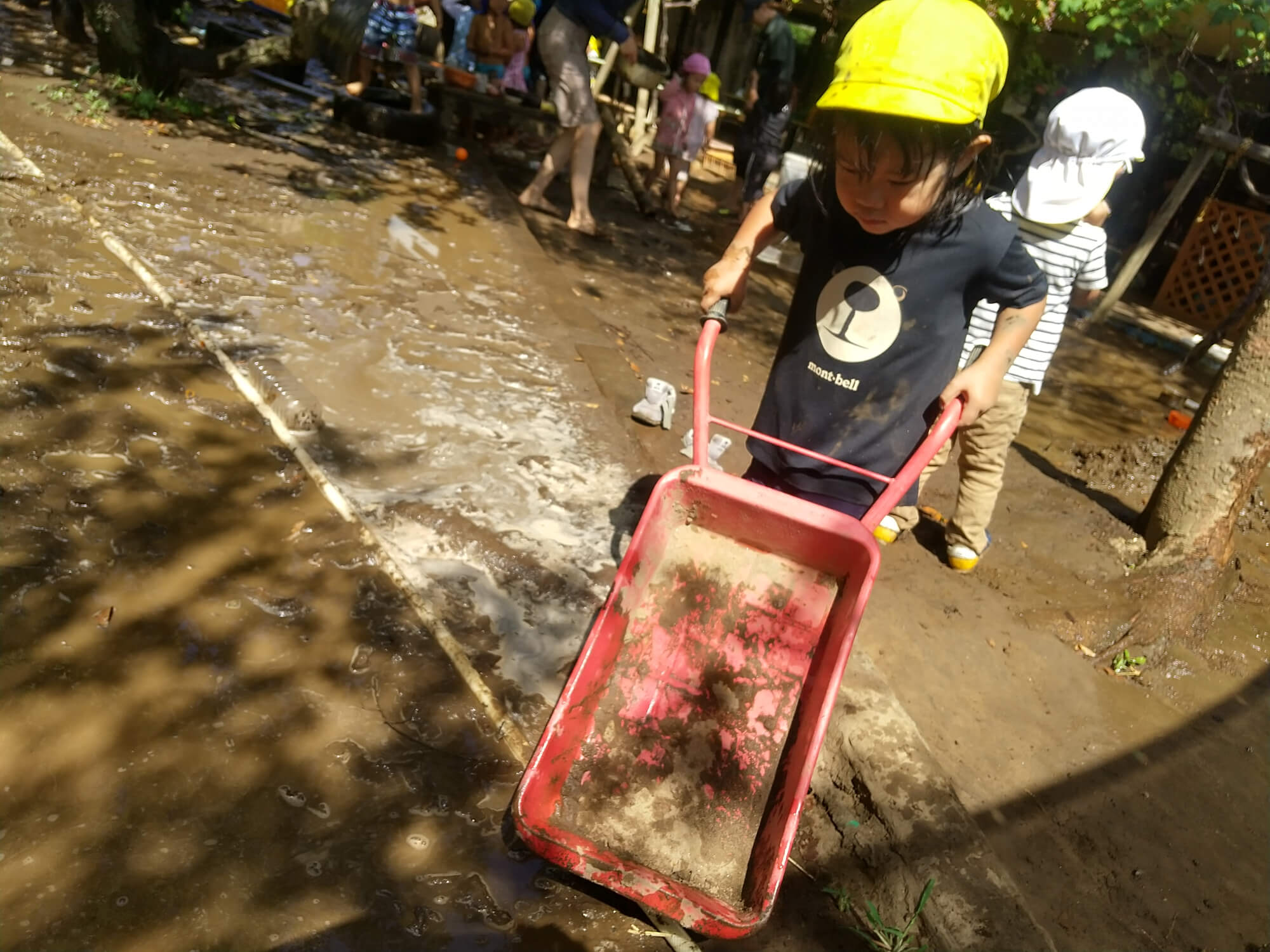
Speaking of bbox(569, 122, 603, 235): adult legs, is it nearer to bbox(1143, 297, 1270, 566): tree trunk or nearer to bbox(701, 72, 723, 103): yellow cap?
bbox(701, 72, 723, 103): yellow cap

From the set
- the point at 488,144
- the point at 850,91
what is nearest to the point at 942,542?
the point at 850,91

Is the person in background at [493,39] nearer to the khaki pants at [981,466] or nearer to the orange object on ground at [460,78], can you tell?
the orange object on ground at [460,78]

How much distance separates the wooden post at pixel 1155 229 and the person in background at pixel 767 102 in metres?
3.42

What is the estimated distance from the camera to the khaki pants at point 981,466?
3227 millimetres

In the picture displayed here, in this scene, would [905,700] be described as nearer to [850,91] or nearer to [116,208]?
[850,91]

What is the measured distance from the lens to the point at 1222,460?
3520 mm

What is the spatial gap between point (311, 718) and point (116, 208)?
11.0 ft

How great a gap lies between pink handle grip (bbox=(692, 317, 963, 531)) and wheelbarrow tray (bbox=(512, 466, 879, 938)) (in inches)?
2.9

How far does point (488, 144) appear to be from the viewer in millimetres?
8203

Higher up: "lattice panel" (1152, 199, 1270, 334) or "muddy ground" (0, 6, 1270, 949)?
"lattice panel" (1152, 199, 1270, 334)

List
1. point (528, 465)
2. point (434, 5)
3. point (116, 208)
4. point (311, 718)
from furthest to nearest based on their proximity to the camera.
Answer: point (434, 5), point (116, 208), point (528, 465), point (311, 718)

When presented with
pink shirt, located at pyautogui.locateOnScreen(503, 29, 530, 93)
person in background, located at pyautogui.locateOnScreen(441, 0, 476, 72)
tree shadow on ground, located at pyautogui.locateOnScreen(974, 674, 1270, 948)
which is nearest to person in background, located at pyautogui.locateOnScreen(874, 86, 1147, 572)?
tree shadow on ground, located at pyautogui.locateOnScreen(974, 674, 1270, 948)

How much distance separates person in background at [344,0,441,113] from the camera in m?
7.54

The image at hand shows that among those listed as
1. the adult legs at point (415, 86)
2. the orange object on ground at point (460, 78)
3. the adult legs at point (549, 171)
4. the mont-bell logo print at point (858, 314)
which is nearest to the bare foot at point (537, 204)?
the adult legs at point (549, 171)
